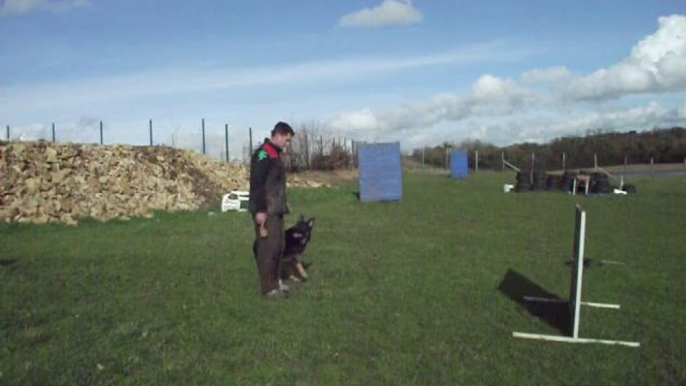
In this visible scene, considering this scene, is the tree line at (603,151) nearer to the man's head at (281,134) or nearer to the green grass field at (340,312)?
the green grass field at (340,312)

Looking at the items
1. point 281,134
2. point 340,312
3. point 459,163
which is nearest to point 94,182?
point 281,134

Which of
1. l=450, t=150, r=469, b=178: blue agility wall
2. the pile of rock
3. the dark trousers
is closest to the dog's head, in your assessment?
the dark trousers

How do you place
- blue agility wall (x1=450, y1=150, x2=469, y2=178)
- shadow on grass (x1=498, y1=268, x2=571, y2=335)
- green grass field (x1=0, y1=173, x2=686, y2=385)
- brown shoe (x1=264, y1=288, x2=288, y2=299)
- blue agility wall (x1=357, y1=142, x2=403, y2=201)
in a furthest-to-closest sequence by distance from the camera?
blue agility wall (x1=450, y1=150, x2=469, y2=178), blue agility wall (x1=357, y1=142, x2=403, y2=201), brown shoe (x1=264, y1=288, x2=288, y2=299), shadow on grass (x1=498, y1=268, x2=571, y2=335), green grass field (x1=0, y1=173, x2=686, y2=385)

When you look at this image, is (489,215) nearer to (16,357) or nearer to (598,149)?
(16,357)

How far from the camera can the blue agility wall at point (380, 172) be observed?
25.1 meters

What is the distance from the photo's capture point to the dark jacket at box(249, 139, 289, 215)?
8.03 meters

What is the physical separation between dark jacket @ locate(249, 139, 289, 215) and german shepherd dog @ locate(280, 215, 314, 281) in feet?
2.84

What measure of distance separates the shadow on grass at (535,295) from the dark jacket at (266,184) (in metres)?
2.91

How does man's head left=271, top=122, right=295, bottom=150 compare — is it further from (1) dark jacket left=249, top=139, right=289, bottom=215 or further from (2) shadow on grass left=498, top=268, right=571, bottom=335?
(2) shadow on grass left=498, top=268, right=571, bottom=335

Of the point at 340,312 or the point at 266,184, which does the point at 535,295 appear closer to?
the point at 340,312

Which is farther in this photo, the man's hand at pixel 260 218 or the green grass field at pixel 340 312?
the man's hand at pixel 260 218

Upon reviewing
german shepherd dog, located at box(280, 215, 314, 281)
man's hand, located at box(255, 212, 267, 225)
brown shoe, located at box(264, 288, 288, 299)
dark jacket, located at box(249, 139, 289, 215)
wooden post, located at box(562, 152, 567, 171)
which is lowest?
wooden post, located at box(562, 152, 567, 171)

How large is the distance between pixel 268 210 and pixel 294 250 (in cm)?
112

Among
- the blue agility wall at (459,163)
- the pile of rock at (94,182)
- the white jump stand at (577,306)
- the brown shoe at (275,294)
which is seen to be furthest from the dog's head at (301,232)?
the blue agility wall at (459,163)
